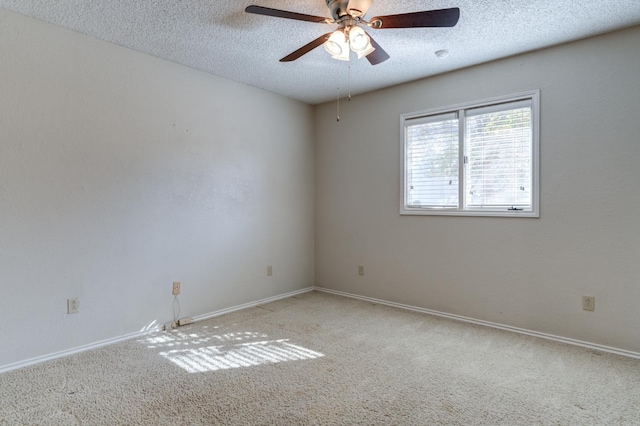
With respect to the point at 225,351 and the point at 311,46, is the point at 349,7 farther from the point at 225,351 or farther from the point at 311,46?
the point at 225,351

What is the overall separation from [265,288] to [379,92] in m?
2.60

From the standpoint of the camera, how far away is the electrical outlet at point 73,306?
2709 mm

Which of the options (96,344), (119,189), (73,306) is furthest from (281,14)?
(96,344)

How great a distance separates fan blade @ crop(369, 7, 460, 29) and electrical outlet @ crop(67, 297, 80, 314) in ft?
9.38

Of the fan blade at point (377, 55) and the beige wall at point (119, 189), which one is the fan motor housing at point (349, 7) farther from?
the beige wall at point (119, 189)

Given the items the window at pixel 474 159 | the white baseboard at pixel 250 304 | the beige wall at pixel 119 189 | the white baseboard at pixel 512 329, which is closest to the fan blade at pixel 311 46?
the beige wall at pixel 119 189

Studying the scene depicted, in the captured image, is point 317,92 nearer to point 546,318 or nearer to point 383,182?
point 383,182

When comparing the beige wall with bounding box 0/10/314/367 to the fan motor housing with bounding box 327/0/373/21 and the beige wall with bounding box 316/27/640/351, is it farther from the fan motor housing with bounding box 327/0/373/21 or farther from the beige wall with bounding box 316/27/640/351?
the fan motor housing with bounding box 327/0/373/21

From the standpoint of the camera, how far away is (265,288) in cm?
420

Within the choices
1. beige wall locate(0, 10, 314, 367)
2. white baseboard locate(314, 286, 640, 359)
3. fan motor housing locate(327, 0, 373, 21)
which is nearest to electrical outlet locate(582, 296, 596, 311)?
white baseboard locate(314, 286, 640, 359)

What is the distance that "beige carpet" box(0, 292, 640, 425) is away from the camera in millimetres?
1923

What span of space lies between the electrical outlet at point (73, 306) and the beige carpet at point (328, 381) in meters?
0.33

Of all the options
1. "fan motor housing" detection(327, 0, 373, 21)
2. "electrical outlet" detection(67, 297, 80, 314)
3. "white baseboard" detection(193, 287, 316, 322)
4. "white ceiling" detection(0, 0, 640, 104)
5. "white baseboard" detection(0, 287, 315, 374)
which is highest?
"white ceiling" detection(0, 0, 640, 104)

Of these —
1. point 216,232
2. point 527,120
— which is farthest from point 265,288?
point 527,120
